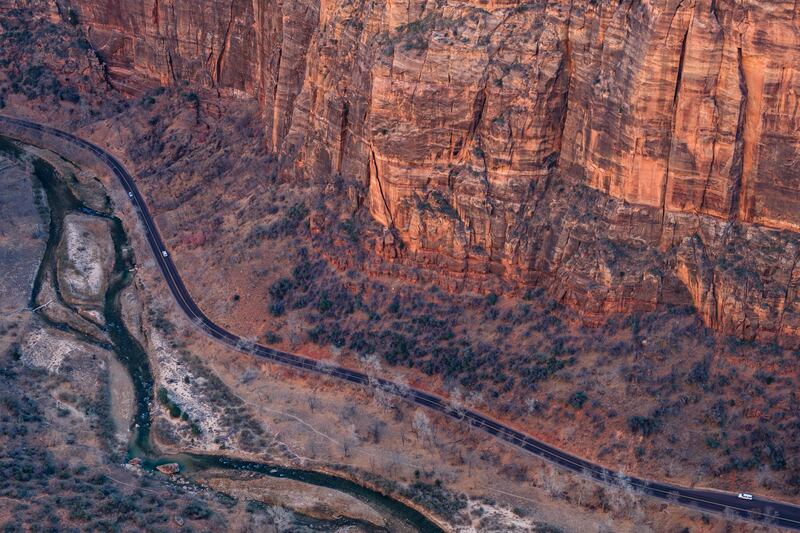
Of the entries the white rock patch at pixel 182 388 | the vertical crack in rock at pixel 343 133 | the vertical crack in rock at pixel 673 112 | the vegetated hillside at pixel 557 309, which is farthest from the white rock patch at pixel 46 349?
the vertical crack in rock at pixel 673 112

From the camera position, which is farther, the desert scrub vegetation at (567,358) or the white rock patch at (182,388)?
the white rock patch at (182,388)

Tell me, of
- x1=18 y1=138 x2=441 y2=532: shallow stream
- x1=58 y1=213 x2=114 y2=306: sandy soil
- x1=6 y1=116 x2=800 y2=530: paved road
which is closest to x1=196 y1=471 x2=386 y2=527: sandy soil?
x1=18 y1=138 x2=441 y2=532: shallow stream

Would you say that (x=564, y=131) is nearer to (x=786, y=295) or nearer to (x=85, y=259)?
(x=786, y=295)

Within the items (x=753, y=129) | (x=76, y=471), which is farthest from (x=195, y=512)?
(x=753, y=129)

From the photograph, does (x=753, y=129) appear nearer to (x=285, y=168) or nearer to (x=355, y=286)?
(x=355, y=286)

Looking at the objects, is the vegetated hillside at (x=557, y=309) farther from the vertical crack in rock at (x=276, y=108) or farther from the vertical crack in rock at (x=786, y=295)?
the vertical crack in rock at (x=276, y=108)

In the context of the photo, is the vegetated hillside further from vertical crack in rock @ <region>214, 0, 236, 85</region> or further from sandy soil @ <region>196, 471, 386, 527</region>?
vertical crack in rock @ <region>214, 0, 236, 85</region>
